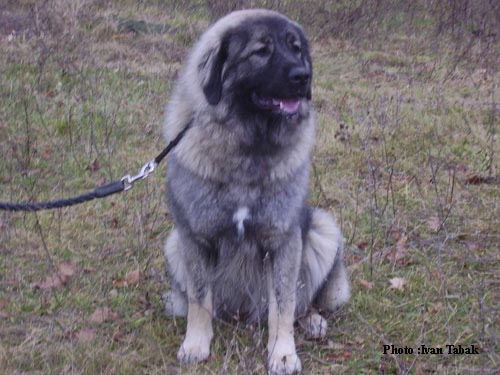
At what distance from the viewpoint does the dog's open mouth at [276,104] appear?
3.03 metres

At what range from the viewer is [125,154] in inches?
219

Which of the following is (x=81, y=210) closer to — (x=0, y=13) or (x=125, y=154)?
(x=125, y=154)

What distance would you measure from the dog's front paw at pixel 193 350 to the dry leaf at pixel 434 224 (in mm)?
1881

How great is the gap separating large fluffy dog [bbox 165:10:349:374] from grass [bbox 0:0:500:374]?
0.23 m

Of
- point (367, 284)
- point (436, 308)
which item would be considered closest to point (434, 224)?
point (367, 284)

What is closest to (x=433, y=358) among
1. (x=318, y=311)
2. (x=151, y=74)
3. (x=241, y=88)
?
(x=318, y=311)

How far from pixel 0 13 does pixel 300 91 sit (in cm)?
648

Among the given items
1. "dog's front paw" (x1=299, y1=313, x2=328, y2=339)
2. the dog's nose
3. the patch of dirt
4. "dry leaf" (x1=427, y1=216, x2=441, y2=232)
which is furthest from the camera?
the patch of dirt

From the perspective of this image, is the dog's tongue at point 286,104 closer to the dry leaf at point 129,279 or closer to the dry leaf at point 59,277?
the dry leaf at point 129,279

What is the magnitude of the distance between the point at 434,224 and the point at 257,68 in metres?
2.05

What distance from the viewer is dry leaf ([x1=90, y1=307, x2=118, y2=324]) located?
3512 mm

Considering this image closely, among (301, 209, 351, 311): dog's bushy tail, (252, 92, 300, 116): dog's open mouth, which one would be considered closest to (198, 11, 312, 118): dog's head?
(252, 92, 300, 116): dog's open mouth

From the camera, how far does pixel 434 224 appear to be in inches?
179

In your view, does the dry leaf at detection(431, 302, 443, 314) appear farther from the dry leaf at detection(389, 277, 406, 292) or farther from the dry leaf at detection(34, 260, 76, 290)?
the dry leaf at detection(34, 260, 76, 290)
